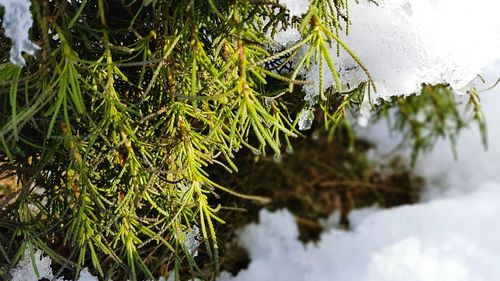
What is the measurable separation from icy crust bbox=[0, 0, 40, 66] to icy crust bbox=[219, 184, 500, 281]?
67 centimetres

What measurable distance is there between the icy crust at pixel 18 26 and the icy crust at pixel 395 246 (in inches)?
26.5

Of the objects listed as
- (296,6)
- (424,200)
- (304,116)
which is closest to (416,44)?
(304,116)

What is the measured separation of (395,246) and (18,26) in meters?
1.06

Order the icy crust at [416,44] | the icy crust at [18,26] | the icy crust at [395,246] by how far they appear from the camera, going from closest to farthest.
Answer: the icy crust at [18,26] < the icy crust at [416,44] < the icy crust at [395,246]

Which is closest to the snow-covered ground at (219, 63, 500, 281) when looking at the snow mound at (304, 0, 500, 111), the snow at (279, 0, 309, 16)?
the snow mound at (304, 0, 500, 111)

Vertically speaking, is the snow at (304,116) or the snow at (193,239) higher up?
the snow at (304,116)

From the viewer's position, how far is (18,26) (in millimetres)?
577

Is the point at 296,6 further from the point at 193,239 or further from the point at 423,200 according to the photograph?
the point at 423,200

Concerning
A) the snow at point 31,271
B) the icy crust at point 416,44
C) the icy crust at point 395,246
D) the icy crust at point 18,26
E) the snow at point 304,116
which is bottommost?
the icy crust at point 395,246

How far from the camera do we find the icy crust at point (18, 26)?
0.57m

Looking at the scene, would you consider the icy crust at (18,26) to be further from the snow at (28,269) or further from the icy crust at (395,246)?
the icy crust at (395,246)

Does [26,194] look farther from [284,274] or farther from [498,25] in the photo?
[284,274]

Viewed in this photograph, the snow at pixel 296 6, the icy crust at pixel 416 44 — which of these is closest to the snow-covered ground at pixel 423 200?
the icy crust at pixel 416 44

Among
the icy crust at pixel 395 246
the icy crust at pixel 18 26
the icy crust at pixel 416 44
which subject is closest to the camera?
the icy crust at pixel 18 26
